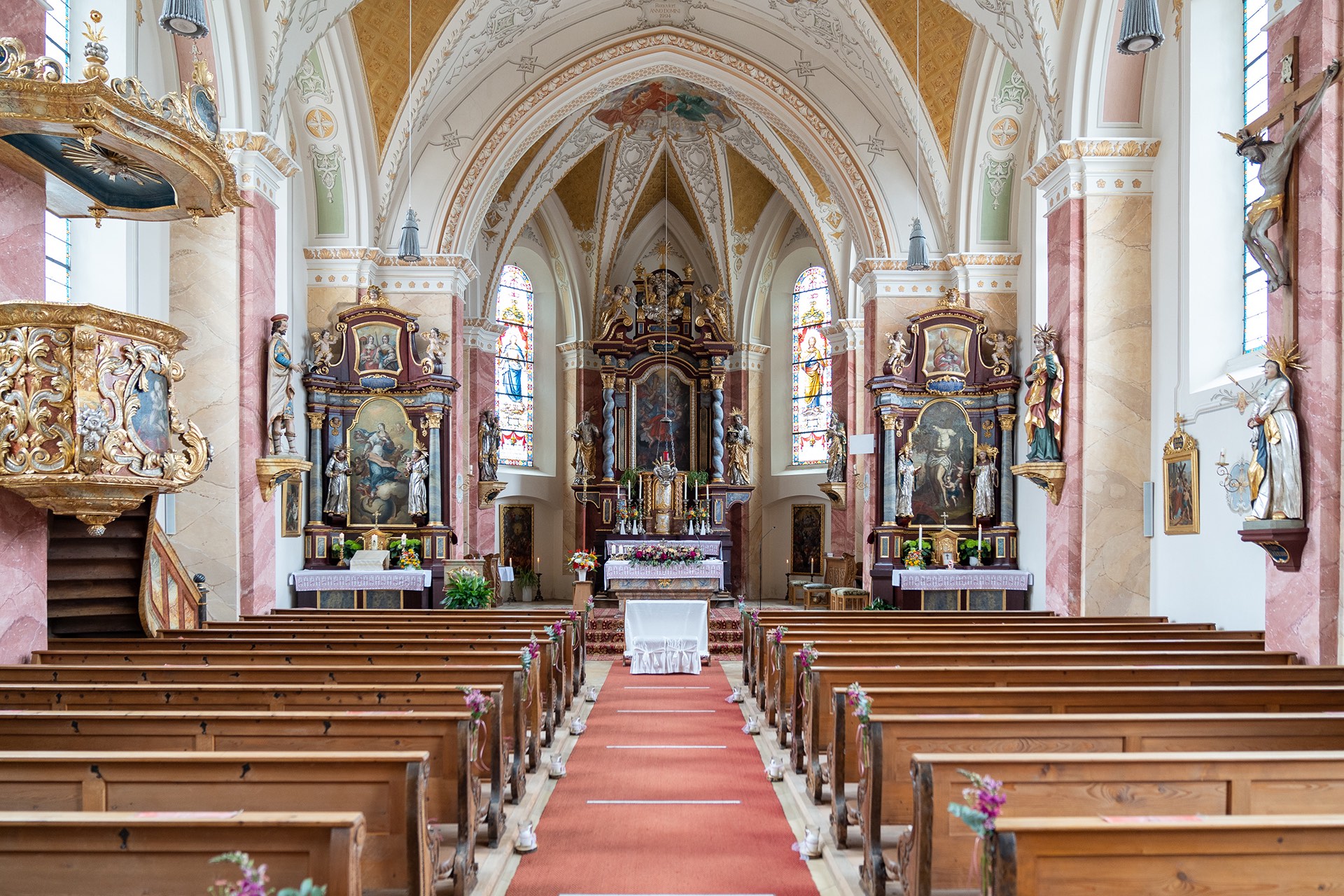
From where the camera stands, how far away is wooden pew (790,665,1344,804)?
6387 mm

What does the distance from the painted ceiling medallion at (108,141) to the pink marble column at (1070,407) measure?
8.97 m

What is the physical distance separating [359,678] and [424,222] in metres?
12.6

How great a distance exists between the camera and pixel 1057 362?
1263cm

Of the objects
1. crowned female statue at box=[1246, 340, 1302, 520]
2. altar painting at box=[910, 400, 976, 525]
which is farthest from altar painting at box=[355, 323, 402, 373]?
crowned female statue at box=[1246, 340, 1302, 520]

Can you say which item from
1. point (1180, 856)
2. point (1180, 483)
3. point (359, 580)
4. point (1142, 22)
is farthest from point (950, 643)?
point (359, 580)

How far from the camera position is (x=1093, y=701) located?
5715 mm

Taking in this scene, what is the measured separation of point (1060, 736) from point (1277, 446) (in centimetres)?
469

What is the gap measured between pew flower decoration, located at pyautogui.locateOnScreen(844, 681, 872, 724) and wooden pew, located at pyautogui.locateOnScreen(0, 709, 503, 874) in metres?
1.78

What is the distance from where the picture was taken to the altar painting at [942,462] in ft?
54.9

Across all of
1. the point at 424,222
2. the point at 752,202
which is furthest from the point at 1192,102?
the point at 752,202

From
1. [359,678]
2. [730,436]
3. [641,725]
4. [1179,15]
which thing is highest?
[1179,15]

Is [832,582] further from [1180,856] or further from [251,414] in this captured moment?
[1180,856]

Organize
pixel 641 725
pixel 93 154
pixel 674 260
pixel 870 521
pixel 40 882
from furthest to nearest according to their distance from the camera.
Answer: pixel 674 260, pixel 870 521, pixel 641 725, pixel 93 154, pixel 40 882

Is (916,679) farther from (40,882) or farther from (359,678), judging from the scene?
(40,882)
